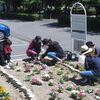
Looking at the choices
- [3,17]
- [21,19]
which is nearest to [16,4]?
[3,17]

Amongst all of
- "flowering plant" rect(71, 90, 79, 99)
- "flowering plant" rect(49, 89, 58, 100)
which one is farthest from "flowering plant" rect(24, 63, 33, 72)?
"flowering plant" rect(71, 90, 79, 99)

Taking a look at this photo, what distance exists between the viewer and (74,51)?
1541cm

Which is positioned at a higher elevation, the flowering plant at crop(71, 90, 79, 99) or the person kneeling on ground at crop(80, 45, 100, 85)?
the person kneeling on ground at crop(80, 45, 100, 85)

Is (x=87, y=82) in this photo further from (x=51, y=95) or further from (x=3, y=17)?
(x=3, y=17)

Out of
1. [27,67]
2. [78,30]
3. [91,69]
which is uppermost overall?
[78,30]

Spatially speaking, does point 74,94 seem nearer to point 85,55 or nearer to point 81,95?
point 81,95

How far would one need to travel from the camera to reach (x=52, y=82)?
11.5 metres

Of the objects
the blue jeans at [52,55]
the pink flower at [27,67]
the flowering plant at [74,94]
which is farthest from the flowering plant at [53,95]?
the blue jeans at [52,55]

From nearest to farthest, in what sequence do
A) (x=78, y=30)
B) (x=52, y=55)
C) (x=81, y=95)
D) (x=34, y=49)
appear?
(x=81, y=95)
(x=52, y=55)
(x=78, y=30)
(x=34, y=49)

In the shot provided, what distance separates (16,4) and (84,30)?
39369 millimetres

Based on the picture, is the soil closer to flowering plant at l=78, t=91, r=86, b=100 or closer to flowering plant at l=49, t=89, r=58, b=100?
flowering plant at l=49, t=89, r=58, b=100

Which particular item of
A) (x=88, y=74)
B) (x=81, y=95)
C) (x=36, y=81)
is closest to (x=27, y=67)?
(x=36, y=81)

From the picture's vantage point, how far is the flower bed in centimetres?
1018

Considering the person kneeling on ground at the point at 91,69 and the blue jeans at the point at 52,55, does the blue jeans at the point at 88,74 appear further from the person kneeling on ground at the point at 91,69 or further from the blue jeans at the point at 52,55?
the blue jeans at the point at 52,55
